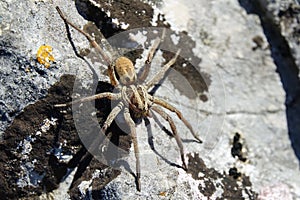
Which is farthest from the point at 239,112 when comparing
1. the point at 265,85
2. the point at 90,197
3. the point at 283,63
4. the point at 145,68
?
the point at 90,197

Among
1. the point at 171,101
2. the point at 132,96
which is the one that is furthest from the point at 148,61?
the point at 171,101

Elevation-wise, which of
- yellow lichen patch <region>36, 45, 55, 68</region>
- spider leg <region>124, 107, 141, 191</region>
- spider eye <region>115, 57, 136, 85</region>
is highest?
spider eye <region>115, 57, 136, 85</region>

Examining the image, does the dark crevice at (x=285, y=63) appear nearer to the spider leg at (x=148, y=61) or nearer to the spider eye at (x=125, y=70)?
the spider leg at (x=148, y=61)

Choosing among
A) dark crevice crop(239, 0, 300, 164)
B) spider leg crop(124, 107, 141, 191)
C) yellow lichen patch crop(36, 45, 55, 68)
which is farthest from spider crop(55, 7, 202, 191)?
dark crevice crop(239, 0, 300, 164)

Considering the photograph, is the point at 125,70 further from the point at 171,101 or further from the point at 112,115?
the point at 171,101

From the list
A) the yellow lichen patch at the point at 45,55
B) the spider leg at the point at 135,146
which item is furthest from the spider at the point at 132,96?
the yellow lichen patch at the point at 45,55

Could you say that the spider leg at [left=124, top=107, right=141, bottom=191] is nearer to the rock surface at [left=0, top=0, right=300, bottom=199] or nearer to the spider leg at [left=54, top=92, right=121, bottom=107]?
the rock surface at [left=0, top=0, right=300, bottom=199]
